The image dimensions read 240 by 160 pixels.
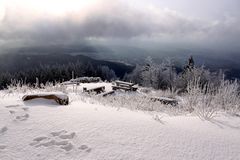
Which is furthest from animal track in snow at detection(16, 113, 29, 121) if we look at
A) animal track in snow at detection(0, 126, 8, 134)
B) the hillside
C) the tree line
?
the hillside

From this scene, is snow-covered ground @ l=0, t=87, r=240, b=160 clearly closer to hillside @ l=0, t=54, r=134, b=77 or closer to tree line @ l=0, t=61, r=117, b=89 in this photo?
tree line @ l=0, t=61, r=117, b=89

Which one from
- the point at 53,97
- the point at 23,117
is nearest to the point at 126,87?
the point at 53,97

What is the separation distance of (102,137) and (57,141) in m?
0.66

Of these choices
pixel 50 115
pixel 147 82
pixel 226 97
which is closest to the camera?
pixel 50 115

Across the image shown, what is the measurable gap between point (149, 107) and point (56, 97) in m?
2.82

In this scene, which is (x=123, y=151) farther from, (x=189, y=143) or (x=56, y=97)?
(x=56, y=97)

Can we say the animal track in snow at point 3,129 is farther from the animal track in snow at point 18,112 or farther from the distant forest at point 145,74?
the distant forest at point 145,74

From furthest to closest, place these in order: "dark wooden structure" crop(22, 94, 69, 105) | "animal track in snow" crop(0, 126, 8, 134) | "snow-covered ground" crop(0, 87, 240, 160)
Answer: "dark wooden structure" crop(22, 94, 69, 105), "animal track in snow" crop(0, 126, 8, 134), "snow-covered ground" crop(0, 87, 240, 160)

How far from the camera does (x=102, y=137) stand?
3594 millimetres

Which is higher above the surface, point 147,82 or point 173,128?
point 173,128

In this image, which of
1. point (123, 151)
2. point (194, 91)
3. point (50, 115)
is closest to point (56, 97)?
point (50, 115)

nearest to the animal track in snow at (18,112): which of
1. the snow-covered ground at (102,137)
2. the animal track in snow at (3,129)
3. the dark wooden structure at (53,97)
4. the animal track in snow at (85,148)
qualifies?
the snow-covered ground at (102,137)

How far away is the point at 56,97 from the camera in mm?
5668

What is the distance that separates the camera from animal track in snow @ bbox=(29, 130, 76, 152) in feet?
10.8
